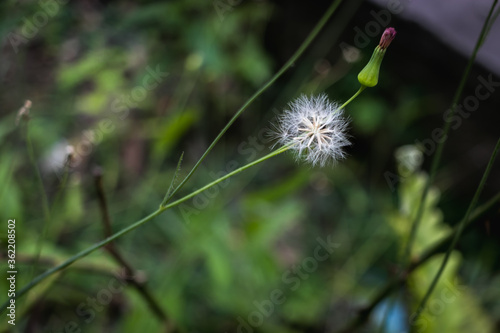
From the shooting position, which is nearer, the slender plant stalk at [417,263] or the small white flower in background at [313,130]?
the small white flower in background at [313,130]

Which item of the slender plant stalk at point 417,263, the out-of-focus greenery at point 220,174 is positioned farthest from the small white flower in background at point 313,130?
the out-of-focus greenery at point 220,174

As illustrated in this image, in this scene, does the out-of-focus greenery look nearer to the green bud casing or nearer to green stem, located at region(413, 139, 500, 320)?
green stem, located at region(413, 139, 500, 320)

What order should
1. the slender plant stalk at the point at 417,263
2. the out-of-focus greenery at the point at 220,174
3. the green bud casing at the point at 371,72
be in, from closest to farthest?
the green bud casing at the point at 371,72 < the slender plant stalk at the point at 417,263 < the out-of-focus greenery at the point at 220,174

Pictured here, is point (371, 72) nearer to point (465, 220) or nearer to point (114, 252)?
point (465, 220)

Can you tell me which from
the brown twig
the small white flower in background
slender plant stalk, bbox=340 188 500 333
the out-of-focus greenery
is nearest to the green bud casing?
the small white flower in background

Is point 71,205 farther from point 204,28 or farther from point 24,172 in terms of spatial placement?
point 204,28

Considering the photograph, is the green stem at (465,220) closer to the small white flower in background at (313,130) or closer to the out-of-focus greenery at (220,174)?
the small white flower in background at (313,130)

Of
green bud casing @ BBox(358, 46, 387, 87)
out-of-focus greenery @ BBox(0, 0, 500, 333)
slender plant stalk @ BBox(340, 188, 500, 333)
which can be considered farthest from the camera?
out-of-focus greenery @ BBox(0, 0, 500, 333)
